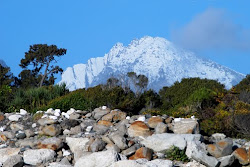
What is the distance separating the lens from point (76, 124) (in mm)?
10352

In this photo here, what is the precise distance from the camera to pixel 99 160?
7.09 metres

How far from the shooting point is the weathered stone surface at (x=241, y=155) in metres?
7.85

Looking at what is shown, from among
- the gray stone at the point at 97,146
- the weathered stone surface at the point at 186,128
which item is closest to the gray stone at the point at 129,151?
the gray stone at the point at 97,146

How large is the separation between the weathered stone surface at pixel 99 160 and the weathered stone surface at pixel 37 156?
119 centimetres

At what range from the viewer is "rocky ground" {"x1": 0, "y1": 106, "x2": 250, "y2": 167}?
293 inches

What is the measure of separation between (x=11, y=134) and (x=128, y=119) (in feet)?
10.7

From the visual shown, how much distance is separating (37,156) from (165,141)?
2720 millimetres

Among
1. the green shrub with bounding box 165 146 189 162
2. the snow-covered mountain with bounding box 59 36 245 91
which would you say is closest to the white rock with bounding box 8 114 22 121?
the green shrub with bounding box 165 146 189 162

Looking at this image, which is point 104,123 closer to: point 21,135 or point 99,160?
point 21,135

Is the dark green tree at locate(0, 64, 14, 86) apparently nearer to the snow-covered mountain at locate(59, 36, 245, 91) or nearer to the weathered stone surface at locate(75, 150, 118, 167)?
the weathered stone surface at locate(75, 150, 118, 167)

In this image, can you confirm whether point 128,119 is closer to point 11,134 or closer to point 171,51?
point 11,134

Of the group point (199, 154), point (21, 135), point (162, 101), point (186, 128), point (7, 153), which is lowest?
point (199, 154)

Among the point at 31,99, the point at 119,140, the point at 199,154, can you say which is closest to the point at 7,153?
the point at 119,140

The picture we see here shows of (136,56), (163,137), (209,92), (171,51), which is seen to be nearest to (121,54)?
(136,56)
